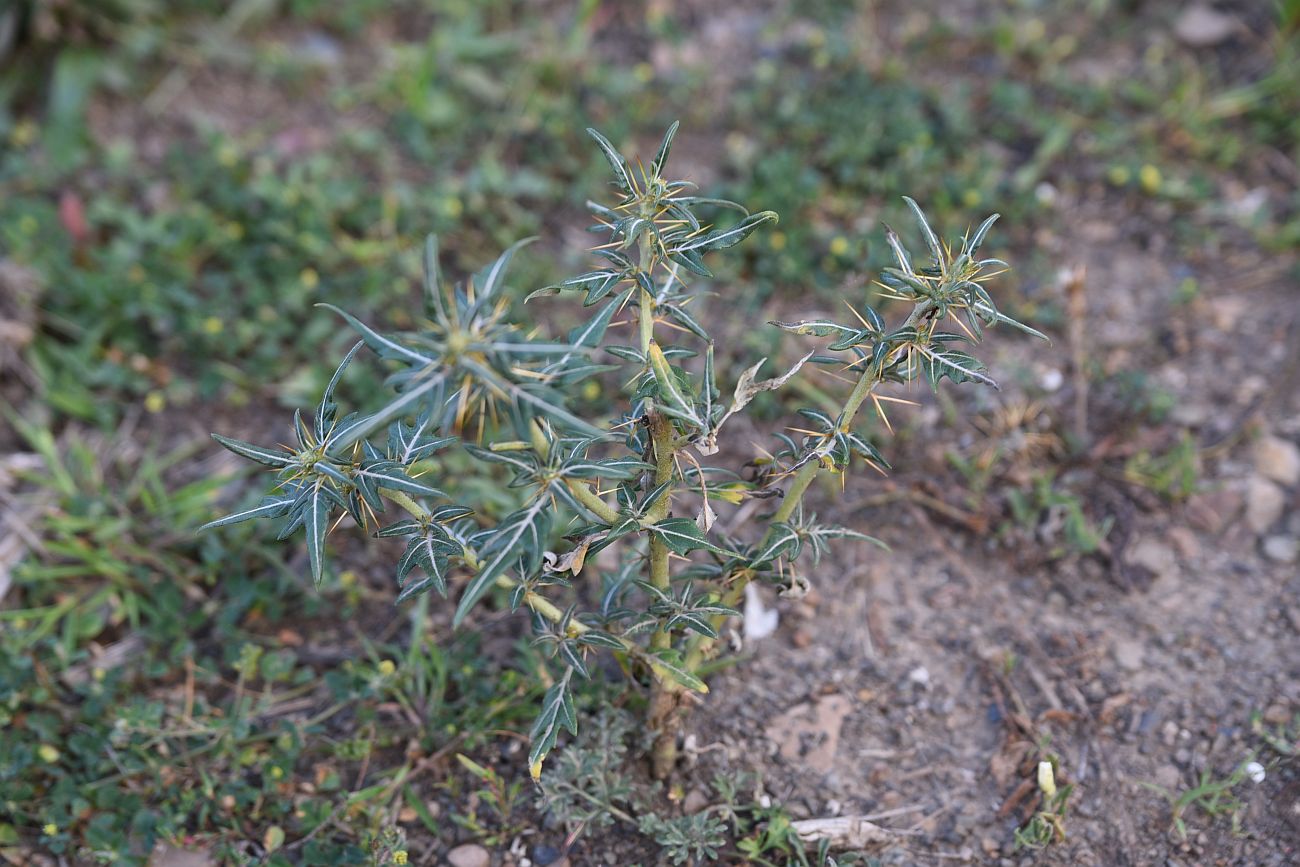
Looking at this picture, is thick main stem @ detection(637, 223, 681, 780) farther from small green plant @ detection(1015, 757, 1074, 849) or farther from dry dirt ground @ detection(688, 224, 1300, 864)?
small green plant @ detection(1015, 757, 1074, 849)

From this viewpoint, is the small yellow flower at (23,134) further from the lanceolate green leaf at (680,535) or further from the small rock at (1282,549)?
the small rock at (1282,549)

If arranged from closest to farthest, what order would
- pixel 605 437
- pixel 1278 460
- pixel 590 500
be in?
1. pixel 605 437
2. pixel 590 500
3. pixel 1278 460

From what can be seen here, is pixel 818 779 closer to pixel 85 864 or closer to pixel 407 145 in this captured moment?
pixel 85 864

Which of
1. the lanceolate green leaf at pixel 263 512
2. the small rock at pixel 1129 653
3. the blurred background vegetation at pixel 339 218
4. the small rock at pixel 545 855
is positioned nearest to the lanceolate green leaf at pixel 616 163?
the lanceolate green leaf at pixel 263 512

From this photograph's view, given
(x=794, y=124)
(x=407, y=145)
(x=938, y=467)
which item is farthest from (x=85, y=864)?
(x=794, y=124)

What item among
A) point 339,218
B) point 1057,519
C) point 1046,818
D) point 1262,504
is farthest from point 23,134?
point 1262,504

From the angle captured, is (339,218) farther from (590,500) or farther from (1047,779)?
(1047,779)

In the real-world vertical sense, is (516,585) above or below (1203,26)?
below
